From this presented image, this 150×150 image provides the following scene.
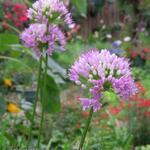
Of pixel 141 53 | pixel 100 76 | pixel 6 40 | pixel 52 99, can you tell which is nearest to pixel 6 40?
pixel 6 40

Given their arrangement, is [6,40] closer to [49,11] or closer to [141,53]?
[49,11]

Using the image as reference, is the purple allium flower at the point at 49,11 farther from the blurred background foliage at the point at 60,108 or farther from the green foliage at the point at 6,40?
the green foliage at the point at 6,40

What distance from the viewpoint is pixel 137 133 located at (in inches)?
170

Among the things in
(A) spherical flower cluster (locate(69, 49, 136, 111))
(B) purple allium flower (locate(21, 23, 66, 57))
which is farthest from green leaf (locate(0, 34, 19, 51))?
(A) spherical flower cluster (locate(69, 49, 136, 111))

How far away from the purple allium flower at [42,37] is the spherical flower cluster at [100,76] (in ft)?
0.70

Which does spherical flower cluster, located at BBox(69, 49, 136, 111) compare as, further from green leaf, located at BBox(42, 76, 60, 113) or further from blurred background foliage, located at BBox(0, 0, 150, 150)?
green leaf, located at BBox(42, 76, 60, 113)

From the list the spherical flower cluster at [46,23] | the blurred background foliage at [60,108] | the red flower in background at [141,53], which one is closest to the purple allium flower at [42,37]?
the spherical flower cluster at [46,23]

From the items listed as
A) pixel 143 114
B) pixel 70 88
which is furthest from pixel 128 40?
pixel 143 114

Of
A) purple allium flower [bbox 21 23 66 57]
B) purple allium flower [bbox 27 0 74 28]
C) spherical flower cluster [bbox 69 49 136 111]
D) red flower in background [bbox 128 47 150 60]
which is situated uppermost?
red flower in background [bbox 128 47 150 60]

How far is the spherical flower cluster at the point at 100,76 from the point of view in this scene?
155 cm

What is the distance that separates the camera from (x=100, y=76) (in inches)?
61.1

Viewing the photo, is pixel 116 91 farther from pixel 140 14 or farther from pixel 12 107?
pixel 140 14

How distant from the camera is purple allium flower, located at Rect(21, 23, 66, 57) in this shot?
5.95ft

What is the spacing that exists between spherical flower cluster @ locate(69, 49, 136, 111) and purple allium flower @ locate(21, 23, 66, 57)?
8.4 inches
